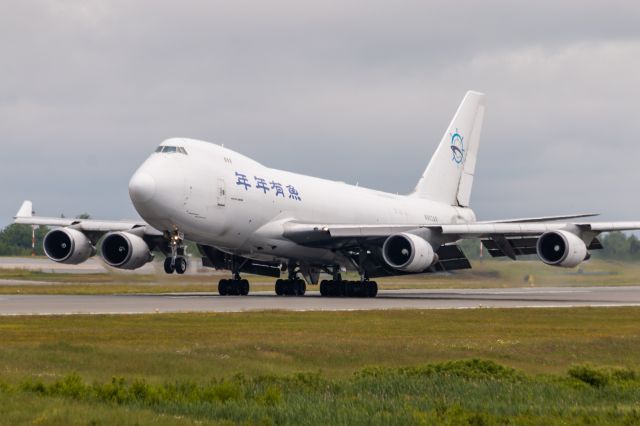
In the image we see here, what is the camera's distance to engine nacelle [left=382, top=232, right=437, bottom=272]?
42750 millimetres

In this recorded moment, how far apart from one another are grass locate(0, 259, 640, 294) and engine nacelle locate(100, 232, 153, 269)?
3.14m

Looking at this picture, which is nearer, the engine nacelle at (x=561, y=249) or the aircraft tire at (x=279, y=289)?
the engine nacelle at (x=561, y=249)

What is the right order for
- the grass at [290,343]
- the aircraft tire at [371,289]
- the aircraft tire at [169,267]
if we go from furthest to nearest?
the aircraft tire at [371,289] < the aircraft tire at [169,267] < the grass at [290,343]

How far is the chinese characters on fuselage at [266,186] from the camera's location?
42.8m

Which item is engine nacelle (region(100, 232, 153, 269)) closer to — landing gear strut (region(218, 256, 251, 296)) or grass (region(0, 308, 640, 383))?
landing gear strut (region(218, 256, 251, 296))

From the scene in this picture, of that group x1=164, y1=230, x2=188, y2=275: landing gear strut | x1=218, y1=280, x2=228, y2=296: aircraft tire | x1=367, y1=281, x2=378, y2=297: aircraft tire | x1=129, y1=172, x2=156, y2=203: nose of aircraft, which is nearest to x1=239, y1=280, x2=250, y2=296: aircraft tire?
x1=218, y1=280, x2=228, y2=296: aircraft tire

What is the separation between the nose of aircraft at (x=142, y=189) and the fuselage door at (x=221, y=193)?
3242 millimetres

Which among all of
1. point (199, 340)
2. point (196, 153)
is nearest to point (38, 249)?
point (196, 153)

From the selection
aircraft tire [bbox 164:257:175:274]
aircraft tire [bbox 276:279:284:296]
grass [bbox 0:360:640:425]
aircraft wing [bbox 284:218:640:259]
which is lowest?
grass [bbox 0:360:640:425]

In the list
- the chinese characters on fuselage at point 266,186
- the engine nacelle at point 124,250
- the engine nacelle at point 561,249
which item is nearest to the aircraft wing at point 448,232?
the engine nacelle at point 561,249

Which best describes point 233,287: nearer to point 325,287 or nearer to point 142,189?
point 325,287

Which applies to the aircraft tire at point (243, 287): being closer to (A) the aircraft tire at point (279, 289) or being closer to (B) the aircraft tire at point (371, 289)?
(A) the aircraft tire at point (279, 289)

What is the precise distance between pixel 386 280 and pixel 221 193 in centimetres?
2910

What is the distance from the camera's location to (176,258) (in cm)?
3859
